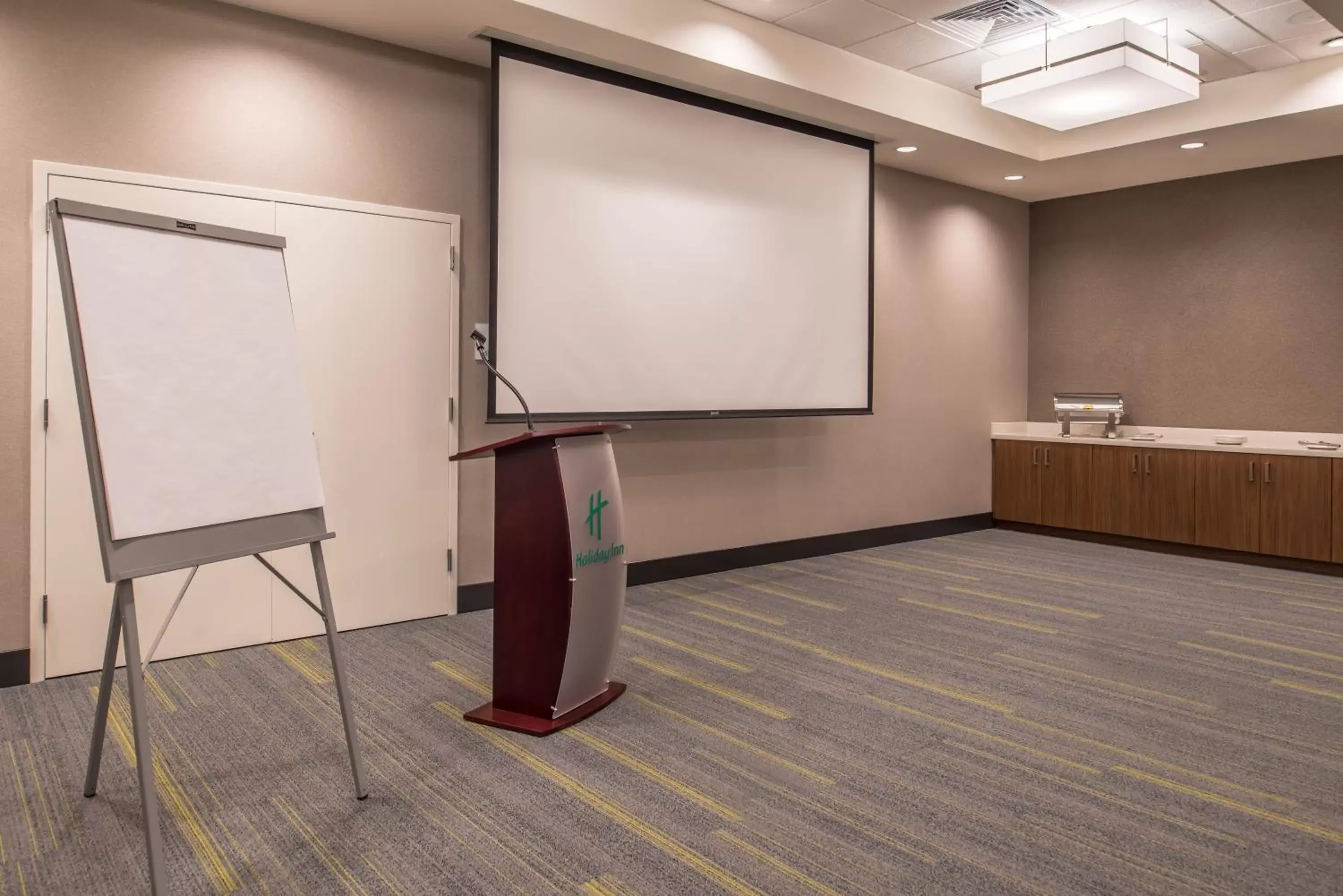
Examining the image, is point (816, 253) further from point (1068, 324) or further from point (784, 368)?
point (1068, 324)

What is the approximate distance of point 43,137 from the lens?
3.23 metres

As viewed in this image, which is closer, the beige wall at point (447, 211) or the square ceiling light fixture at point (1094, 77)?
the beige wall at point (447, 211)

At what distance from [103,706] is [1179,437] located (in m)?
6.60

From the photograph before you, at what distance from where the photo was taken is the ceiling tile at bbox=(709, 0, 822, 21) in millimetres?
4258

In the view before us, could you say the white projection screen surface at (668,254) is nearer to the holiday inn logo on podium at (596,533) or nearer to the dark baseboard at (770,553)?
the dark baseboard at (770,553)

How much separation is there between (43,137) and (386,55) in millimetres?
1403

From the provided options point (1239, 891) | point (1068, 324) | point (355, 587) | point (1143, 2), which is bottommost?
point (1239, 891)

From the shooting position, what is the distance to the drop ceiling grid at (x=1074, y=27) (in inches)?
167

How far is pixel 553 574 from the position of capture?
279 centimetres

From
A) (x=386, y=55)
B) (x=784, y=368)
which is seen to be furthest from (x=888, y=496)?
(x=386, y=55)

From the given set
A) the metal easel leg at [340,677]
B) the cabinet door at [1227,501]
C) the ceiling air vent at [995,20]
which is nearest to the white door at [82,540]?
the metal easel leg at [340,677]

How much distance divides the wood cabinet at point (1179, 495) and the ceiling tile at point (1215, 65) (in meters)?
2.27

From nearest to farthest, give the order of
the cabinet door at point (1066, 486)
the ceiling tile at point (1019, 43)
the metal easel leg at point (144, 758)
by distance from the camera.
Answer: the metal easel leg at point (144, 758) < the ceiling tile at point (1019, 43) < the cabinet door at point (1066, 486)

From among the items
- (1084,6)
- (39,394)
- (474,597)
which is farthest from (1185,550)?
(39,394)
